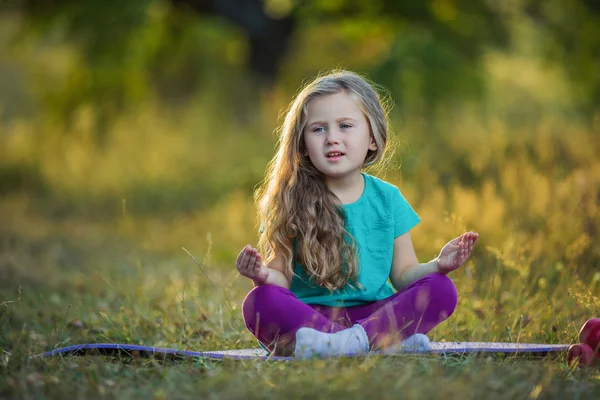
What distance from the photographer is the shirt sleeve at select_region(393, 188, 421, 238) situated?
3186 millimetres

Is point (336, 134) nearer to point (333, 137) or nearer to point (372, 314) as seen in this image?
point (333, 137)

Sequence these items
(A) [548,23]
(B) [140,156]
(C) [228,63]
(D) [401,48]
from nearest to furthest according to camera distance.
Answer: (D) [401,48], (B) [140,156], (A) [548,23], (C) [228,63]

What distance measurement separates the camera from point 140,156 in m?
9.64

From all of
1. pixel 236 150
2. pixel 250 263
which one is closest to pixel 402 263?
pixel 250 263

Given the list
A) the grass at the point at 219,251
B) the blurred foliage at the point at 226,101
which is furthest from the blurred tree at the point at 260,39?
the grass at the point at 219,251

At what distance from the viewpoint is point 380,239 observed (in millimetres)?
3143

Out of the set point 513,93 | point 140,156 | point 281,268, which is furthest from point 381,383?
point 513,93

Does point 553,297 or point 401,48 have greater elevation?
point 401,48

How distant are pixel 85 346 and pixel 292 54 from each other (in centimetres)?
924

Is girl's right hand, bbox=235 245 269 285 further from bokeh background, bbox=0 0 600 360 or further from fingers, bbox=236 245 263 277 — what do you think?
bokeh background, bbox=0 0 600 360

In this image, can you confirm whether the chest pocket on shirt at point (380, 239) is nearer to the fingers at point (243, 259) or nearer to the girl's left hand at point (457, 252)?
the girl's left hand at point (457, 252)

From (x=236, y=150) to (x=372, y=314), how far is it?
678 cm

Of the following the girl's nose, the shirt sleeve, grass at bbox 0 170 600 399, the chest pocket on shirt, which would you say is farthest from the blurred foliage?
the girl's nose

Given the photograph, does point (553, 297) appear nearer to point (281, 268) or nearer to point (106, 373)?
point (281, 268)
